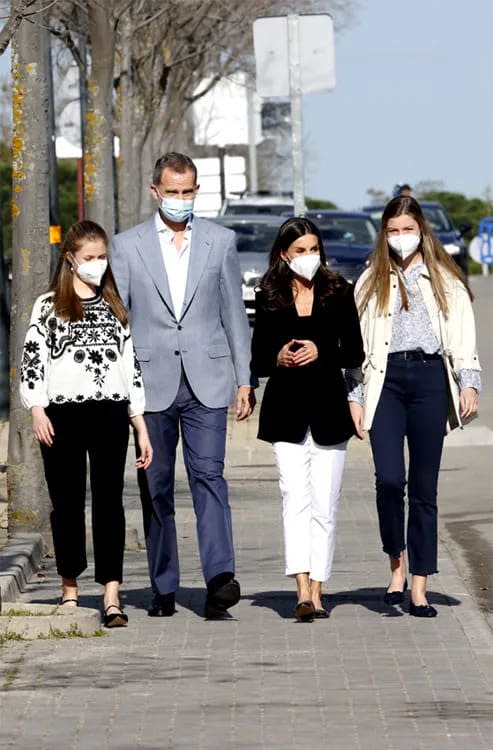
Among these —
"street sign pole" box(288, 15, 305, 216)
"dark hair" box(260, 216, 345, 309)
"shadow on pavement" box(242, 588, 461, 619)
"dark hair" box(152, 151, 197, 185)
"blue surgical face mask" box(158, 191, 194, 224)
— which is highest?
"street sign pole" box(288, 15, 305, 216)

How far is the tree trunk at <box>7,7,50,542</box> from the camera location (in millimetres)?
11070

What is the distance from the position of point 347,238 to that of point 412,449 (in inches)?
913

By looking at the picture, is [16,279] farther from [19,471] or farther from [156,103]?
[156,103]

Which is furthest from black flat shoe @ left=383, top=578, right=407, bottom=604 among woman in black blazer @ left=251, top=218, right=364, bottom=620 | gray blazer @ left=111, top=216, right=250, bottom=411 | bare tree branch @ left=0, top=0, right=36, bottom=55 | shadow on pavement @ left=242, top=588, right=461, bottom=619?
bare tree branch @ left=0, top=0, right=36, bottom=55

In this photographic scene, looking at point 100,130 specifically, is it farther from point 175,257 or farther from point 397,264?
point 397,264

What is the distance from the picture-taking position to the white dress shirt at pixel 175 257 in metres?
8.96

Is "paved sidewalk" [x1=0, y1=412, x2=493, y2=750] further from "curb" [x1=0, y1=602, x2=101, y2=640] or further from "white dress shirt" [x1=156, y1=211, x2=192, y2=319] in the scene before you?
"white dress shirt" [x1=156, y1=211, x2=192, y2=319]

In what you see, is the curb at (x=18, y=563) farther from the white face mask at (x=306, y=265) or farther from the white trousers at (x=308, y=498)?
the white face mask at (x=306, y=265)

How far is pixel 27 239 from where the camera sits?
1115cm

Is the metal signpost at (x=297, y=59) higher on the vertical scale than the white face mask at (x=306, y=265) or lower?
higher

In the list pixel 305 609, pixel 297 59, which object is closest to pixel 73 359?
pixel 305 609

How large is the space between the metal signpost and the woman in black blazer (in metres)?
6.59

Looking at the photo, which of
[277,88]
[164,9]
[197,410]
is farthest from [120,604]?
[164,9]

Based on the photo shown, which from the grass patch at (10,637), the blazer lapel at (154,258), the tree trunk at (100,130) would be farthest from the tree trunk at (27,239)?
the tree trunk at (100,130)
